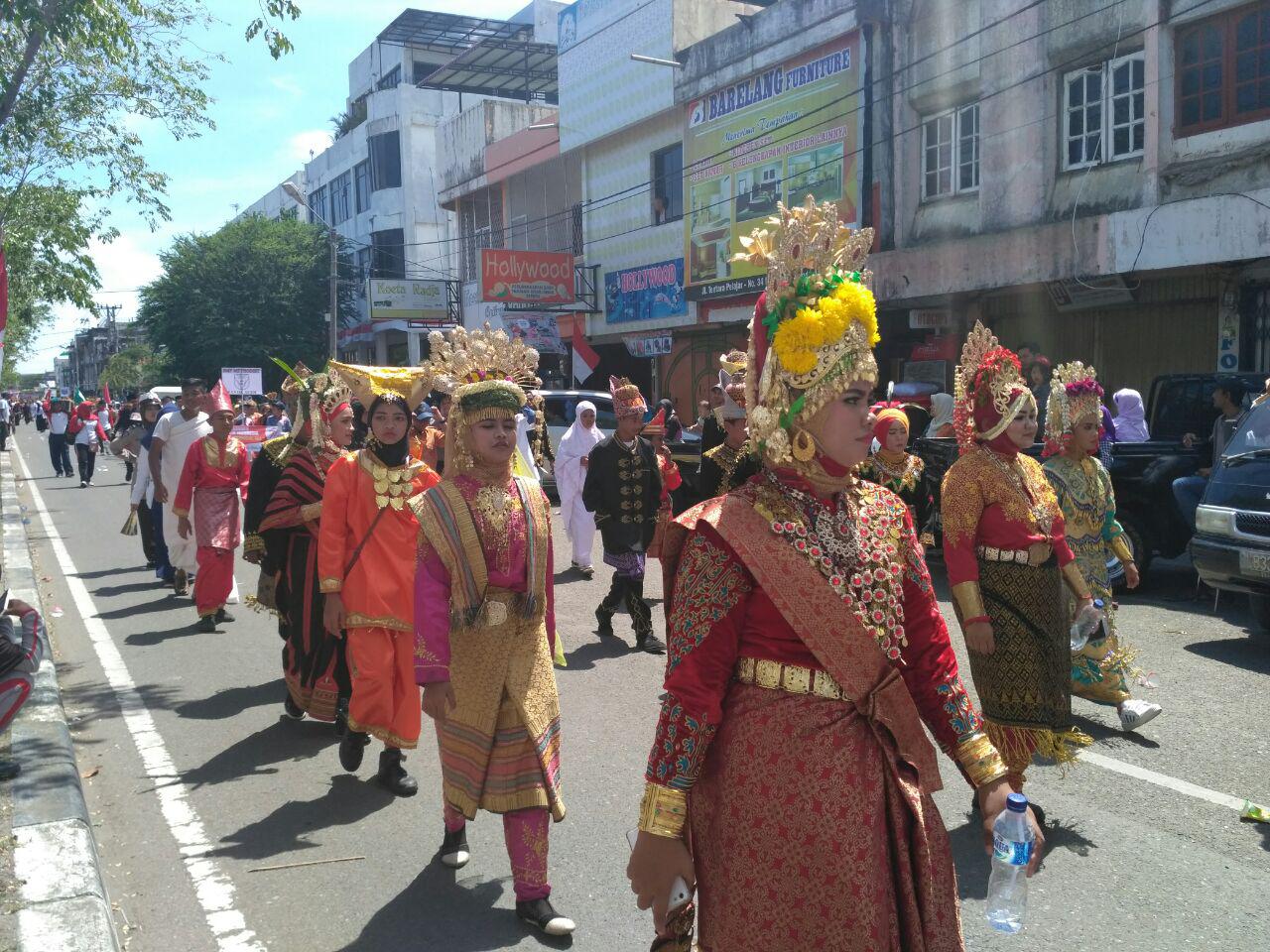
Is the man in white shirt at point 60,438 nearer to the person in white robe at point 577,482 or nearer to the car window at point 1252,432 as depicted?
the person in white robe at point 577,482

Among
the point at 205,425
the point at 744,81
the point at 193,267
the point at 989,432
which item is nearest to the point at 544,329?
the point at 744,81

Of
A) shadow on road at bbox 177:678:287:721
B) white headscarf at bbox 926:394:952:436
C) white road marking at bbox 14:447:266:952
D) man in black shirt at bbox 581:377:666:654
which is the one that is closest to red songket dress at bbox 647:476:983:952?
white road marking at bbox 14:447:266:952

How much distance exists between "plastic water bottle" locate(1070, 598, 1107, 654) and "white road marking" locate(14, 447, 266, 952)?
3909 mm

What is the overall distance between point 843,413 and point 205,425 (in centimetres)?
983

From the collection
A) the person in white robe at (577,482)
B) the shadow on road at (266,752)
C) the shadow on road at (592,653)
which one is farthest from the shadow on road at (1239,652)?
the shadow on road at (266,752)

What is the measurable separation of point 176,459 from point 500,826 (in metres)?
7.37

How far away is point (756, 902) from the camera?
2500 millimetres

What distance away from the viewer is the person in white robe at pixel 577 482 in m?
11.8

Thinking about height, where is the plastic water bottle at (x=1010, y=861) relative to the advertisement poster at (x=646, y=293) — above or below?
below

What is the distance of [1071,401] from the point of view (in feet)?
20.1

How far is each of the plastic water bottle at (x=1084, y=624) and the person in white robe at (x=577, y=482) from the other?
630 cm

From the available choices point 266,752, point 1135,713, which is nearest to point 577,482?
point 266,752

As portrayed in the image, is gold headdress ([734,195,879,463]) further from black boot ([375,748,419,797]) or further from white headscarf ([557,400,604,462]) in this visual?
white headscarf ([557,400,604,462])

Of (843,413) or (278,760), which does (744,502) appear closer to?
(843,413)
